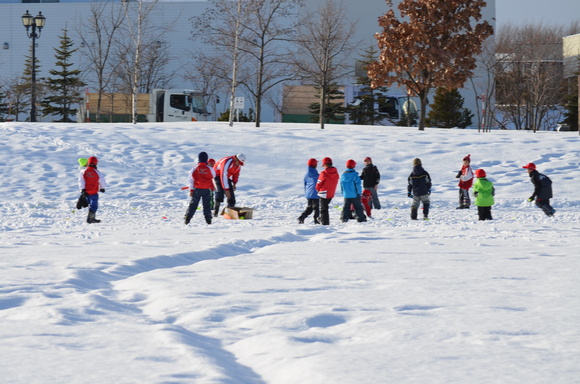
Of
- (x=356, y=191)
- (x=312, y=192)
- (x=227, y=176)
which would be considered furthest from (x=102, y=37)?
(x=356, y=191)

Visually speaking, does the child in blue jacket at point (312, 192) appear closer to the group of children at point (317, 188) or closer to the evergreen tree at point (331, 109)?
the group of children at point (317, 188)

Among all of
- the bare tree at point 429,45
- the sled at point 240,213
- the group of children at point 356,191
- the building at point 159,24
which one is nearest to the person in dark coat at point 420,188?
the group of children at point 356,191

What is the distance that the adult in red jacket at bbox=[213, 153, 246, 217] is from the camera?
17078 millimetres

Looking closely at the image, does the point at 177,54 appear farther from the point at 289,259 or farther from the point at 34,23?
the point at 289,259

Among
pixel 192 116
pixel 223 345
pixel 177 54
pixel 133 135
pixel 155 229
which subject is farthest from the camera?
pixel 177 54

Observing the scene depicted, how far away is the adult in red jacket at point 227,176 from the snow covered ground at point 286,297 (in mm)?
769

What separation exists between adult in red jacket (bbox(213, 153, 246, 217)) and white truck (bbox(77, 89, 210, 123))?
89.3 ft

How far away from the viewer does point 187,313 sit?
21.6 feet

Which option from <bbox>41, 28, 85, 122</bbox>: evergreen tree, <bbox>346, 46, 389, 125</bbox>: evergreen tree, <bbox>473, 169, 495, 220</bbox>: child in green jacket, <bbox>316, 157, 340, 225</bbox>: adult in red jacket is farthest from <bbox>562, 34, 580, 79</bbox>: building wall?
<bbox>316, 157, 340, 225</bbox>: adult in red jacket

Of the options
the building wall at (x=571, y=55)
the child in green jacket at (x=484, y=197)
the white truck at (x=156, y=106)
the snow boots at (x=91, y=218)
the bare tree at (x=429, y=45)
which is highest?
the building wall at (x=571, y=55)

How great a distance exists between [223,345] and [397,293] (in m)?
2.41

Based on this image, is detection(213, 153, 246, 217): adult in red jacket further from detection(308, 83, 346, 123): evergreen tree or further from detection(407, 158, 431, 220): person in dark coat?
detection(308, 83, 346, 123): evergreen tree

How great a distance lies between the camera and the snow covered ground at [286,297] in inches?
193

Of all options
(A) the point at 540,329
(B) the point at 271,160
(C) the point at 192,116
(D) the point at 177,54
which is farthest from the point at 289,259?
(D) the point at 177,54
